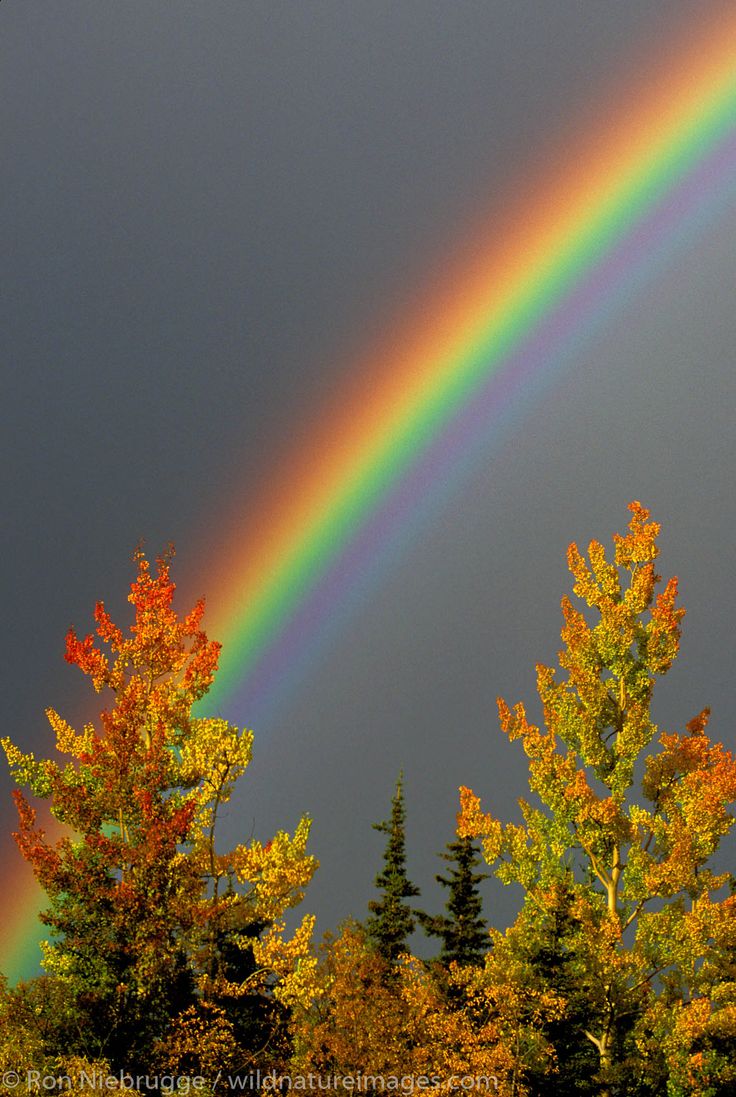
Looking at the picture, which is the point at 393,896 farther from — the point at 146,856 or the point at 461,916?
the point at 146,856

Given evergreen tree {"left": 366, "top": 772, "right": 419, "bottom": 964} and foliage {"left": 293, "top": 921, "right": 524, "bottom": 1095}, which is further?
evergreen tree {"left": 366, "top": 772, "right": 419, "bottom": 964}

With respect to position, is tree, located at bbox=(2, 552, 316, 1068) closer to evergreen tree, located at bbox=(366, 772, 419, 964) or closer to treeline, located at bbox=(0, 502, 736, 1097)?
treeline, located at bbox=(0, 502, 736, 1097)

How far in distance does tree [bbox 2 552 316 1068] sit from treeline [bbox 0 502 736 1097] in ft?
0.15

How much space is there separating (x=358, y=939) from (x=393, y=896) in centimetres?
865

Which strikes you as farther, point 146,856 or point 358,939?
point 358,939

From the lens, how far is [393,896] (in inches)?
1380

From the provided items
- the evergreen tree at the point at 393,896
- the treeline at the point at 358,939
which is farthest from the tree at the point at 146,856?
the evergreen tree at the point at 393,896

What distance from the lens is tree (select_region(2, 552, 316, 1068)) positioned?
2000 cm

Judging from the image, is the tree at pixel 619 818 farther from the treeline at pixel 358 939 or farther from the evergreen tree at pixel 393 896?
the evergreen tree at pixel 393 896

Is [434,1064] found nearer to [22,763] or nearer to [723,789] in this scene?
Answer: [723,789]

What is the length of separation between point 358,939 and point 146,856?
8.59 meters

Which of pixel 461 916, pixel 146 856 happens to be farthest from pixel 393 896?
pixel 146 856

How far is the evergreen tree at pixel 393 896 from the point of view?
113 ft

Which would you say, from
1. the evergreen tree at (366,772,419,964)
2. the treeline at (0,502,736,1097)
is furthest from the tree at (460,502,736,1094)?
the evergreen tree at (366,772,419,964)
